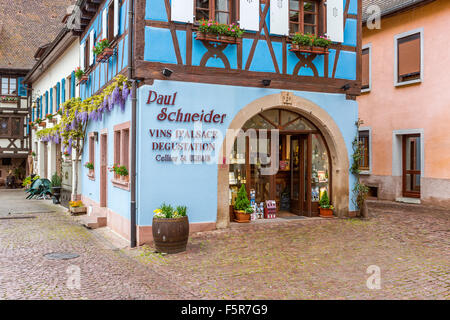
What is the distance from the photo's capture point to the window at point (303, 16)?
35.5 feet

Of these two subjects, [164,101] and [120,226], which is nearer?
[164,101]

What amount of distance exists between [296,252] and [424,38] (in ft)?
31.2

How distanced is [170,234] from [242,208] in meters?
2.83

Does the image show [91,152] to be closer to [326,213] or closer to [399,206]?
[326,213]

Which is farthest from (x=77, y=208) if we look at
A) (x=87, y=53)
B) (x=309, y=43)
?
(x=309, y=43)

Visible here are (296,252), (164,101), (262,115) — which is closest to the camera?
(296,252)

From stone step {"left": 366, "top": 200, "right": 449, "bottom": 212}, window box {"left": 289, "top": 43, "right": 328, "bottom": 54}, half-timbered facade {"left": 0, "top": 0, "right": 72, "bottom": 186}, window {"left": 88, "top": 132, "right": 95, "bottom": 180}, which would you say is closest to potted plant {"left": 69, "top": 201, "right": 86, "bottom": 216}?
window {"left": 88, "top": 132, "right": 95, "bottom": 180}

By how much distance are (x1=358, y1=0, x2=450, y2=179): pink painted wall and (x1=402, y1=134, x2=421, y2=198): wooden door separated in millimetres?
476

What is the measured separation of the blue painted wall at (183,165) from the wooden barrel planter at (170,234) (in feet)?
3.58

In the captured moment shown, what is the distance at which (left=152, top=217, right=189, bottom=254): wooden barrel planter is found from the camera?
7.95 meters

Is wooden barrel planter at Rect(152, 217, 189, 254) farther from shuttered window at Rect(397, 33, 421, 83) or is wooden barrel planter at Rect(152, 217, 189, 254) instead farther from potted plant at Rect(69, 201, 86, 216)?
shuttered window at Rect(397, 33, 421, 83)

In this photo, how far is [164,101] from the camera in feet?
30.4
